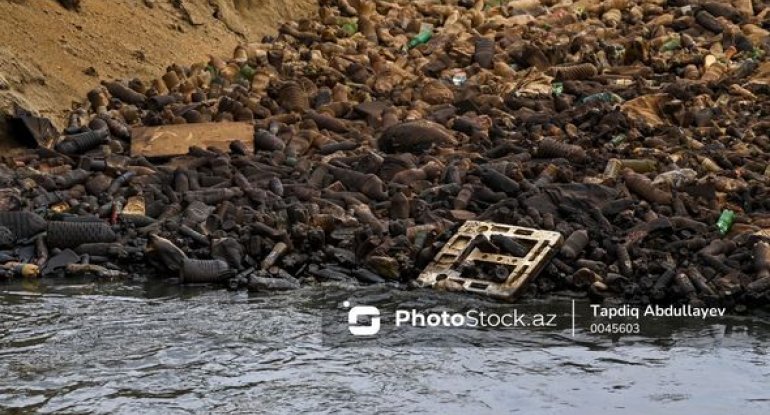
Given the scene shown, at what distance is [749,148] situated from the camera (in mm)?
9930

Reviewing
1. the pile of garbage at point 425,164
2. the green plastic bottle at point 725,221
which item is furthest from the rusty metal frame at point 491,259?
the green plastic bottle at point 725,221

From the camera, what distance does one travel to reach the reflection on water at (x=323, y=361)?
6.29 metres

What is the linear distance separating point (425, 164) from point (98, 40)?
4000 millimetres

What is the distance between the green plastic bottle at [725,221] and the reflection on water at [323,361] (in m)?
1.05

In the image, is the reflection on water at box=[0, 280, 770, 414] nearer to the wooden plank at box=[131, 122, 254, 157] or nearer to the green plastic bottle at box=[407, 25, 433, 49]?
the wooden plank at box=[131, 122, 254, 157]

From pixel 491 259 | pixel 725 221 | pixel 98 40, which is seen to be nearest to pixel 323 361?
pixel 491 259

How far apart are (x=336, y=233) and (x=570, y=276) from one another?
1.60m

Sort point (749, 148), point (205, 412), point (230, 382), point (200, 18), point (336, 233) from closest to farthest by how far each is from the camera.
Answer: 1. point (205, 412)
2. point (230, 382)
3. point (336, 233)
4. point (749, 148)
5. point (200, 18)

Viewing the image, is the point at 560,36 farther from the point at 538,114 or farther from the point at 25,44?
the point at 25,44

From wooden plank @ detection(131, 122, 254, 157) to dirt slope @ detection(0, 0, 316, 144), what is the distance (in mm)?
838

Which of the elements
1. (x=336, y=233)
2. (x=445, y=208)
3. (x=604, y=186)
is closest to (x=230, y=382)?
(x=336, y=233)

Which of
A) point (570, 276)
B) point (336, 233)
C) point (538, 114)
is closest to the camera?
point (570, 276)

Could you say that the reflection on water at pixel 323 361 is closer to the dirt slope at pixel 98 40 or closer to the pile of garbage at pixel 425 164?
the pile of garbage at pixel 425 164

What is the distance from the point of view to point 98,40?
1216 centimetres
